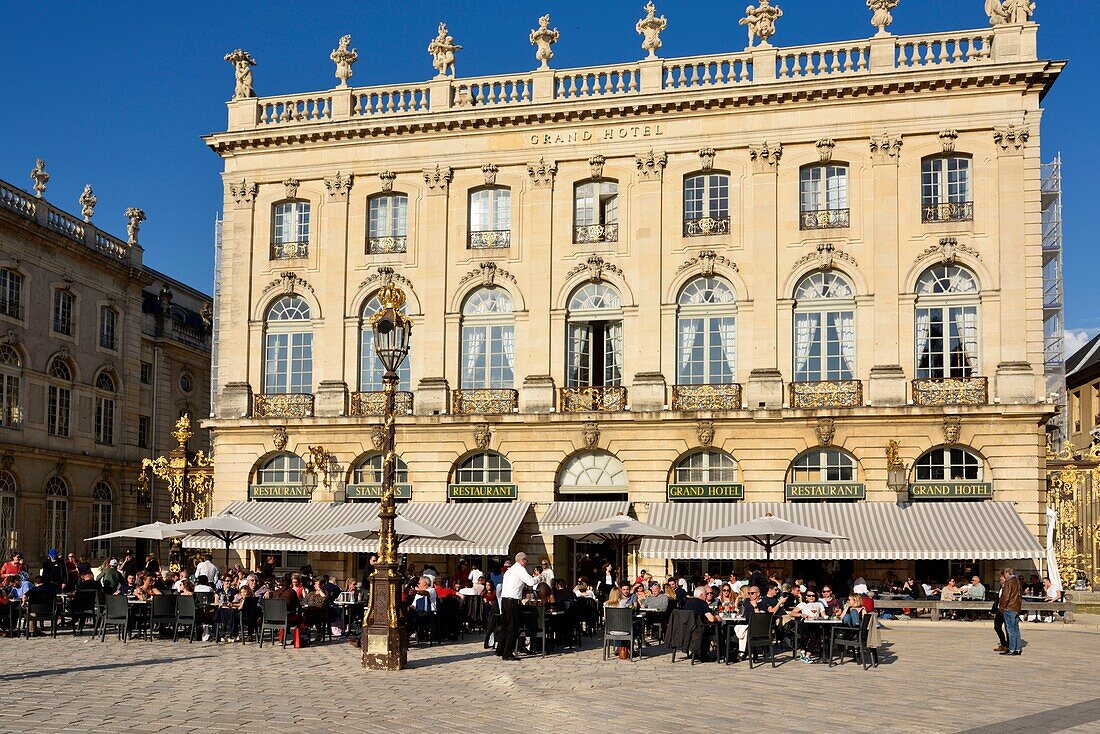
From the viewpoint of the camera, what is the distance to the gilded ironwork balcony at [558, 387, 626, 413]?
31.6m

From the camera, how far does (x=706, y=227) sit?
31.7 meters

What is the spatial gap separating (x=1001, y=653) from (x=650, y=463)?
467 inches

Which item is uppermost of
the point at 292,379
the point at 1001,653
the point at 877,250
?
the point at 877,250

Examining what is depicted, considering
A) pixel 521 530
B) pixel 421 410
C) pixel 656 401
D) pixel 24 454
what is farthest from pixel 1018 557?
pixel 24 454

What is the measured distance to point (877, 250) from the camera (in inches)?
1202

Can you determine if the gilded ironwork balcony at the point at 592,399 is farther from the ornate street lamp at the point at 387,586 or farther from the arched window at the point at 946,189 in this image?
the ornate street lamp at the point at 387,586

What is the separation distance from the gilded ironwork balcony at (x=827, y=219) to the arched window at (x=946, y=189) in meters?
1.85

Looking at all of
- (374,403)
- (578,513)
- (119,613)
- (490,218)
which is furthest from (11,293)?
(119,613)

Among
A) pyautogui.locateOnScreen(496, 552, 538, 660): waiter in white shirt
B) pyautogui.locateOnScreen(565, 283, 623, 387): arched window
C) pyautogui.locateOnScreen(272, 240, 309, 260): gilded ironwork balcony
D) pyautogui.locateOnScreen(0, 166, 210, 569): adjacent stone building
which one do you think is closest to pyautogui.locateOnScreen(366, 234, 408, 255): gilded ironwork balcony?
pyautogui.locateOnScreen(272, 240, 309, 260): gilded ironwork balcony

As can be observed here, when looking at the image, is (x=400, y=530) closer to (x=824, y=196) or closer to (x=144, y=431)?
(x=824, y=196)

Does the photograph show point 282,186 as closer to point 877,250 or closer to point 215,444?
point 215,444

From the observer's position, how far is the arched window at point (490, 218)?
33.1m

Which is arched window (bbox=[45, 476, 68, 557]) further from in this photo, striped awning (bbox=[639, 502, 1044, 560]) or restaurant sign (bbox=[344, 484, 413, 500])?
striped awning (bbox=[639, 502, 1044, 560])

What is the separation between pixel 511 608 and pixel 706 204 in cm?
1556
